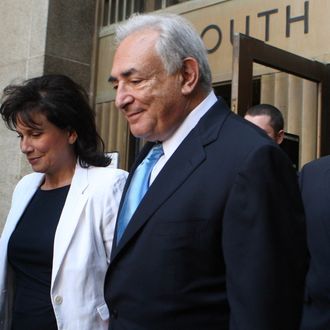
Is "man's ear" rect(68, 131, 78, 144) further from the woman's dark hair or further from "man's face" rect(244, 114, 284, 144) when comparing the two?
"man's face" rect(244, 114, 284, 144)

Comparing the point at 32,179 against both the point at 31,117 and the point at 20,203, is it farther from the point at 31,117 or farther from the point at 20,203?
the point at 31,117

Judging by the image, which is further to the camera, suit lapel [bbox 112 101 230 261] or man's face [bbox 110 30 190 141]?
man's face [bbox 110 30 190 141]

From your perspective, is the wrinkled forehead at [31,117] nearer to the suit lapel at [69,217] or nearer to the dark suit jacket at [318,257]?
the suit lapel at [69,217]

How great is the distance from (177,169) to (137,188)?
0.29m

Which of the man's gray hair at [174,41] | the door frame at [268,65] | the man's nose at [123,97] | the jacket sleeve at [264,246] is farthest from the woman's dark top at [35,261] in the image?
the door frame at [268,65]

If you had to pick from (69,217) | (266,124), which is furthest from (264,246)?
(266,124)

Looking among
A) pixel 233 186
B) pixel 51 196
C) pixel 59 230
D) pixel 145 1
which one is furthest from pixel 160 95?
pixel 145 1

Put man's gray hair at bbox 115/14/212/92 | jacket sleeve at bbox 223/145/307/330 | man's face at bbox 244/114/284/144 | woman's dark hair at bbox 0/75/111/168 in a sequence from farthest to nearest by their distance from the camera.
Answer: man's face at bbox 244/114/284/144
woman's dark hair at bbox 0/75/111/168
man's gray hair at bbox 115/14/212/92
jacket sleeve at bbox 223/145/307/330

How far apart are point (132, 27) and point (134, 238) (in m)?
0.74

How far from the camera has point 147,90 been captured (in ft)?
6.48

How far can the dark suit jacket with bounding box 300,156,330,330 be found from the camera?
2875 millimetres

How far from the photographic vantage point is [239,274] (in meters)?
1.65

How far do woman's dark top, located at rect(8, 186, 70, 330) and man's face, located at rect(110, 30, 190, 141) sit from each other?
36.2 inches

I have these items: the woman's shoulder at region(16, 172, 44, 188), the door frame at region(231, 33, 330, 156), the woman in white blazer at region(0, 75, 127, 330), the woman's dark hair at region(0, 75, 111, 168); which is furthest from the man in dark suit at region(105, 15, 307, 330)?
the door frame at region(231, 33, 330, 156)
